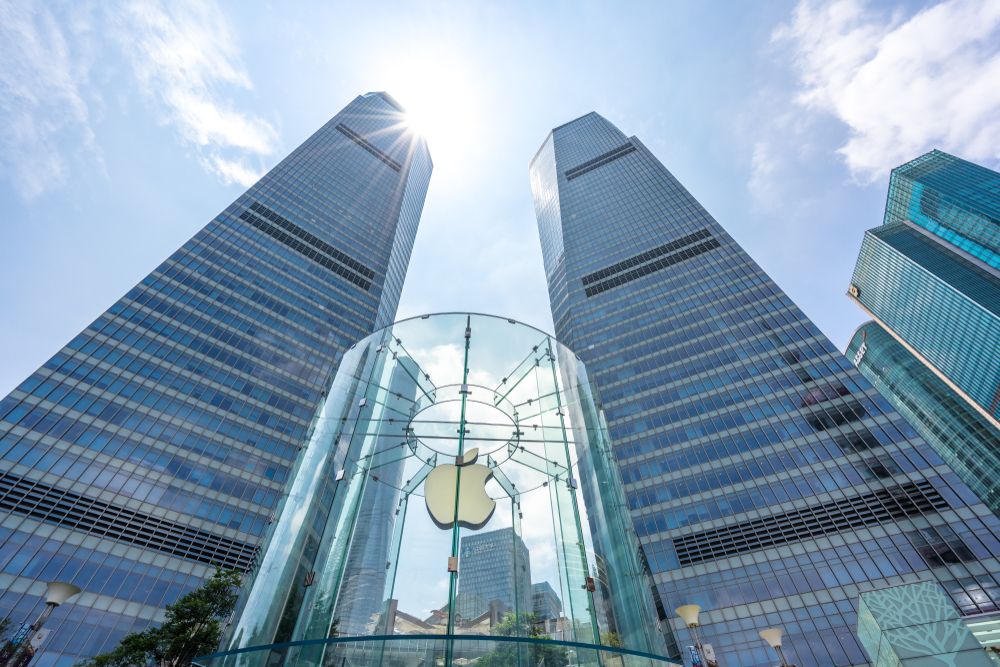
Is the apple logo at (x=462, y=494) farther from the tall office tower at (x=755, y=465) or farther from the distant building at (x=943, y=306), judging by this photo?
the distant building at (x=943, y=306)

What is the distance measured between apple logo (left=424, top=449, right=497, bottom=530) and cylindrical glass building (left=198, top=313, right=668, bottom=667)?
0.02 meters

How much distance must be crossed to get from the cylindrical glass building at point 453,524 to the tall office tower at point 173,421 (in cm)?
2925

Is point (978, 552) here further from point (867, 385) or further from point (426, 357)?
point (426, 357)

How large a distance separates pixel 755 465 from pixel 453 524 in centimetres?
4375

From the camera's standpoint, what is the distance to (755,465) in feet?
134

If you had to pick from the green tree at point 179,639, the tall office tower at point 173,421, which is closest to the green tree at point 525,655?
the green tree at point 179,639

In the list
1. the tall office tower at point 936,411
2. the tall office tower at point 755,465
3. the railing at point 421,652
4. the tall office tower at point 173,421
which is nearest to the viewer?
the railing at point 421,652

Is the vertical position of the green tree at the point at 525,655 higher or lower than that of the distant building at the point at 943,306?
lower

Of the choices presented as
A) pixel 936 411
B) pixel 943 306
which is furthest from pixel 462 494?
pixel 936 411

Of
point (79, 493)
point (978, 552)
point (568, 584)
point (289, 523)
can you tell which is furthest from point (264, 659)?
point (978, 552)

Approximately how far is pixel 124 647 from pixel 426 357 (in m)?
21.1

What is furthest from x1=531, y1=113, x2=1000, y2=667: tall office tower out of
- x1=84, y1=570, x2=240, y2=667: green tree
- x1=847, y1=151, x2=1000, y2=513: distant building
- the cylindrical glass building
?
x1=847, y1=151, x2=1000, y2=513: distant building

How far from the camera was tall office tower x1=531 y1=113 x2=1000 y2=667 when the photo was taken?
105 ft

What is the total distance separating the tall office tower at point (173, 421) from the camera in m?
28.6
